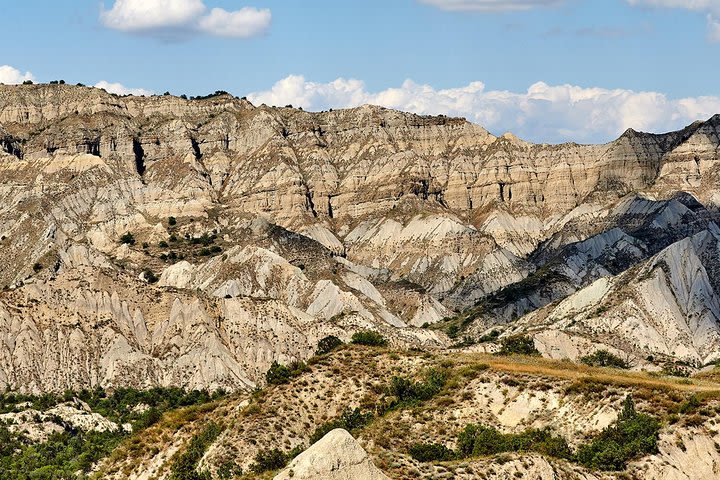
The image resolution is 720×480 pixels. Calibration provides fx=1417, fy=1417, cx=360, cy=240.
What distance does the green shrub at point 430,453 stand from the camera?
69438 millimetres

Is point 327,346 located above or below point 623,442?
above

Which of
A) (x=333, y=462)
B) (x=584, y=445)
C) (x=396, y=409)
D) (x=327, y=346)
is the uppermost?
(x=327, y=346)

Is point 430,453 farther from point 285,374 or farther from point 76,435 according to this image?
point 76,435

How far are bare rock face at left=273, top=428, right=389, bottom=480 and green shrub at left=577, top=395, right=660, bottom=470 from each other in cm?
1468

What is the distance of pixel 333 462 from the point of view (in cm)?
5653

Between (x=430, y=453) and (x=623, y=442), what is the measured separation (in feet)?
31.3

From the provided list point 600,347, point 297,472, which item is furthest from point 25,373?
point 297,472

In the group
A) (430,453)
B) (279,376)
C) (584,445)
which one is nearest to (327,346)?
(279,376)

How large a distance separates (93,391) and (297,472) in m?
115

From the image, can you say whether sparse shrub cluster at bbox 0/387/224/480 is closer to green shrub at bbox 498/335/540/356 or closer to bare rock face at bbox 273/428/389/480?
green shrub at bbox 498/335/540/356

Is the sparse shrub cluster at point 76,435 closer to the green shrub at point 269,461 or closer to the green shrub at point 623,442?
the green shrub at point 269,461

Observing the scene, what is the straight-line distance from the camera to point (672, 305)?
614 feet

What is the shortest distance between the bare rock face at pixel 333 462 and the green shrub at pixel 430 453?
1194 centimetres

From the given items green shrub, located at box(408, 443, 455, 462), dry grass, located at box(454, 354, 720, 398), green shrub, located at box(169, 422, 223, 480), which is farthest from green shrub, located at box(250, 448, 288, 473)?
dry grass, located at box(454, 354, 720, 398)
